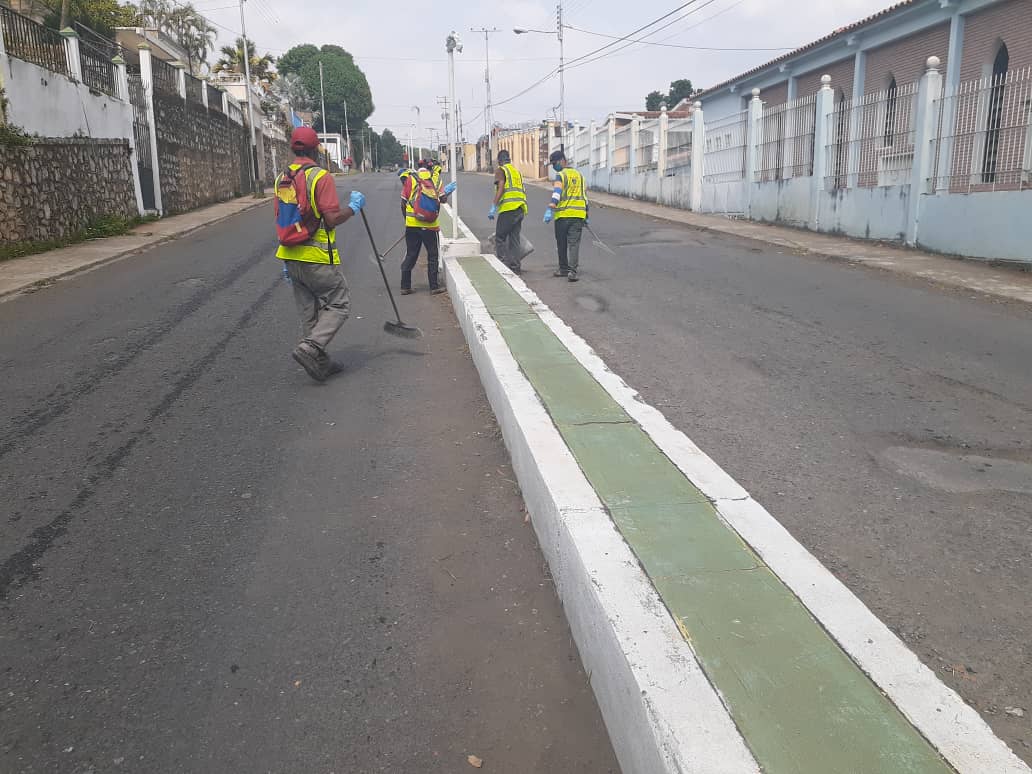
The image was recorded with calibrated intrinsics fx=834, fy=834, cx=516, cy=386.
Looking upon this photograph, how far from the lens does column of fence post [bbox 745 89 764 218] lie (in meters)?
20.2

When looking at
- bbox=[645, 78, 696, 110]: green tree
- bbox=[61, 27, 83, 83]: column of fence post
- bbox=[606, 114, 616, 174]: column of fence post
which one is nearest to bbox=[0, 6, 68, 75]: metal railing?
bbox=[61, 27, 83, 83]: column of fence post

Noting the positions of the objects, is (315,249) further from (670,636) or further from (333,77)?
(333,77)

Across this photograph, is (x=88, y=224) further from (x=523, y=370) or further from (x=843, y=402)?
(x=843, y=402)

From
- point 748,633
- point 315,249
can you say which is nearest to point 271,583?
point 748,633

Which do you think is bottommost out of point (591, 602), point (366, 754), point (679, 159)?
point (366, 754)

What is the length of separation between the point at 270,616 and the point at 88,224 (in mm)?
16168

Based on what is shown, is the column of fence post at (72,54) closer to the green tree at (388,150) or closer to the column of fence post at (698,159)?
the column of fence post at (698,159)

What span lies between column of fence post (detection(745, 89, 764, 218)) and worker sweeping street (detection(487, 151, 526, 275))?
11.0 m

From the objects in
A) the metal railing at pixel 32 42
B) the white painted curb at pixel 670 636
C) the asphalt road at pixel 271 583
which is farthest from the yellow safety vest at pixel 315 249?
the metal railing at pixel 32 42

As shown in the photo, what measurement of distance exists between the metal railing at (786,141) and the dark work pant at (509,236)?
359 inches

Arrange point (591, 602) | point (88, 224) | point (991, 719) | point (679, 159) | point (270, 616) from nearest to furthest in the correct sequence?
1. point (991, 719)
2. point (591, 602)
3. point (270, 616)
4. point (88, 224)
5. point (679, 159)

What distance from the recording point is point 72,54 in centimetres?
1681

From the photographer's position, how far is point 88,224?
660 inches

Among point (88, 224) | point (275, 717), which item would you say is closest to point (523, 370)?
point (275, 717)
